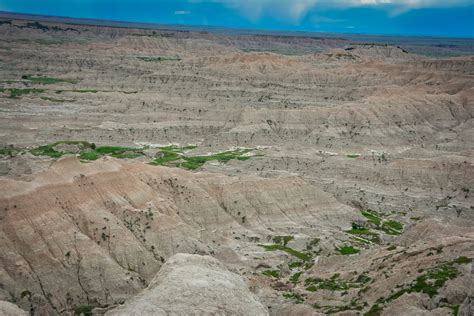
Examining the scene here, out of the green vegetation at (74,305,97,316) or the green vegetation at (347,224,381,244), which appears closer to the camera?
the green vegetation at (74,305,97,316)

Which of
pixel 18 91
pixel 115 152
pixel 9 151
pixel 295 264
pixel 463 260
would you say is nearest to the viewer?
pixel 463 260

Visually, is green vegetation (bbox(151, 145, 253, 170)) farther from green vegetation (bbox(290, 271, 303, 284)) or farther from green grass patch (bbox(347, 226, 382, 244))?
green vegetation (bbox(290, 271, 303, 284))

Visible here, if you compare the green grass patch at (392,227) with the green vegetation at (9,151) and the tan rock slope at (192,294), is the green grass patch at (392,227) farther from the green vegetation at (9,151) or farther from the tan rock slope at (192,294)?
the green vegetation at (9,151)

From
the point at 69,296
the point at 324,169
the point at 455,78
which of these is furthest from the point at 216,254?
the point at 455,78

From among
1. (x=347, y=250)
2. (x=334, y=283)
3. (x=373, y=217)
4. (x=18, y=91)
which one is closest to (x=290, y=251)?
(x=347, y=250)

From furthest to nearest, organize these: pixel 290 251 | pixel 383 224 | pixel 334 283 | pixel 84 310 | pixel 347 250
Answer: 1. pixel 383 224
2. pixel 347 250
3. pixel 290 251
4. pixel 334 283
5. pixel 84 310

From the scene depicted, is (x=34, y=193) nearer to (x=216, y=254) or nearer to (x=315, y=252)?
(x=216, y=254)

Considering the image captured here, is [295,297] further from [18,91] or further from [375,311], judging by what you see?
[18,91]

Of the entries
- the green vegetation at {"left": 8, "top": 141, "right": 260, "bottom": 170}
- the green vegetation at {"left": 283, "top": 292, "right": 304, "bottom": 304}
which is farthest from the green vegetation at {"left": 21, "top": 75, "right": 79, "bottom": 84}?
the green vegetation at {"left": 283, "top": 292, "right": 304, "bottom": 304}

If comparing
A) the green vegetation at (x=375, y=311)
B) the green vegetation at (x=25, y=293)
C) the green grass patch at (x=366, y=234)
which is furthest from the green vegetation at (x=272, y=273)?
the green vegetation at (x=25, y=293)
